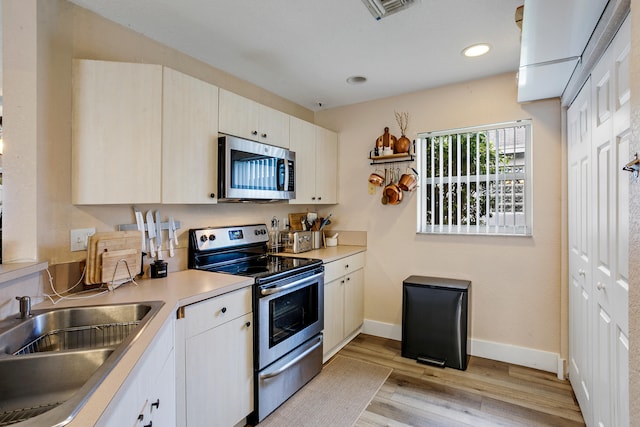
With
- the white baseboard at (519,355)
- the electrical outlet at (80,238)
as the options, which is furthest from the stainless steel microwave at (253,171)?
the white baseboard at (519,355)

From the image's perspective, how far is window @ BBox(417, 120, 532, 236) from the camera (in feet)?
8.77

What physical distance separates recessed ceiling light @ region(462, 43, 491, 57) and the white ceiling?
0.04 metres

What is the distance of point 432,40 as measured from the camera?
83.0 inches

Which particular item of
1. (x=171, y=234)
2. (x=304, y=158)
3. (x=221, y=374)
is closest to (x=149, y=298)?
(x=221, y=374)

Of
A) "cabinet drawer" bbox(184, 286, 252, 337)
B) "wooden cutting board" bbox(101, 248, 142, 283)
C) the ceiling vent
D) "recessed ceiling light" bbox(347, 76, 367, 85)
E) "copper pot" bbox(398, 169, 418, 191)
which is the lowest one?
"cabinet drawer" bbox(184, 286, 252, 337)

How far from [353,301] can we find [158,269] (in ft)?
5.94

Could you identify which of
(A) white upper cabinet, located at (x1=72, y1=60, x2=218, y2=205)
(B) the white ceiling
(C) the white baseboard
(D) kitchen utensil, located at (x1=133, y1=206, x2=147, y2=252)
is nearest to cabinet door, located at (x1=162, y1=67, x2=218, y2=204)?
(A) white upper cabinet, located at (x1=72, y1=60, x2=218, y2=205)

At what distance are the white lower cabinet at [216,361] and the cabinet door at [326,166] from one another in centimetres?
→ 156

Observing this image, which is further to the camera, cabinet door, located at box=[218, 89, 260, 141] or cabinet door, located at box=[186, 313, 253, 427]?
cabinet door, located at box=[218, 89, 260, 141]

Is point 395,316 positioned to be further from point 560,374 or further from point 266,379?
point 266,379

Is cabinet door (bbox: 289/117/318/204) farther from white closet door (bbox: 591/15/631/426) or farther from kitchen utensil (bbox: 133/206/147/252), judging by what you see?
white closet door (bbox: 591/15/631/426)

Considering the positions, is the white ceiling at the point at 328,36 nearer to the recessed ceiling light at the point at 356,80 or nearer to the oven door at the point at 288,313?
the recessed ceiling light at the point at 356,80

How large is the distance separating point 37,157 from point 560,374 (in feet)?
11.9

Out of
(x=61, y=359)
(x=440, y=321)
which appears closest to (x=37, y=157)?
(x=61, y=359)
